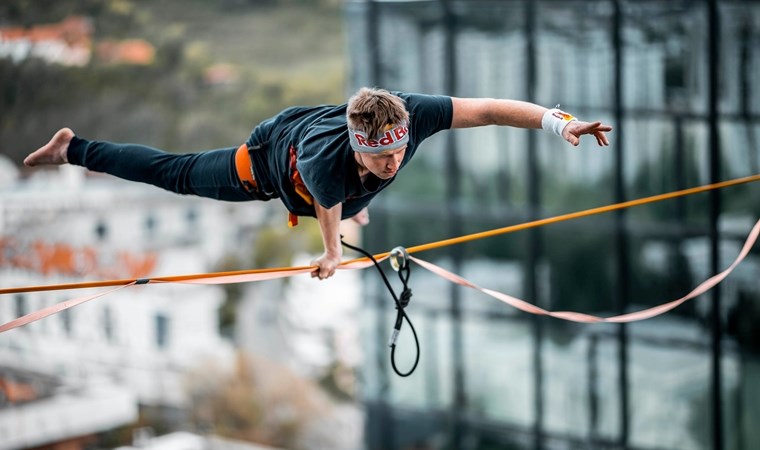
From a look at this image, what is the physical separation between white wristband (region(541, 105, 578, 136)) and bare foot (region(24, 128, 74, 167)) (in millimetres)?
2040

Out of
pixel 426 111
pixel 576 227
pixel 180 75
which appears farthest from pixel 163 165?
pixel 180 75

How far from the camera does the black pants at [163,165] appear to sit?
193 inches

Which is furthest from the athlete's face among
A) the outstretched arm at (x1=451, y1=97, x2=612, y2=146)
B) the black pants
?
the black pants

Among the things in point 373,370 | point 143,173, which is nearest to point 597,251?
point 373,370

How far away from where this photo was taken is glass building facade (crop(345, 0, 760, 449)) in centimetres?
1011

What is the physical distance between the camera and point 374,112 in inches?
167

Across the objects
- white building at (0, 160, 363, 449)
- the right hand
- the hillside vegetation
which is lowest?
white building at (0, 160, 363, 449)

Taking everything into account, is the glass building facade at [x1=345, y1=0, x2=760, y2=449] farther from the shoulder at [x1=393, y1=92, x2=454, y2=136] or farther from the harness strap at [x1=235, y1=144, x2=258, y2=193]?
the harness strap at [x1=235, y1=144, x2=258, y2=193]

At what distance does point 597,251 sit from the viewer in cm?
1085

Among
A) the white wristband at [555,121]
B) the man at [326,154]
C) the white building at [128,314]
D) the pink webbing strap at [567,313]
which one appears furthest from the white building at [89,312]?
the white wristband at [555,121]

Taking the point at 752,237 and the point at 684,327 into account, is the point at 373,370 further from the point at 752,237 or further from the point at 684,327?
the point at 752,237

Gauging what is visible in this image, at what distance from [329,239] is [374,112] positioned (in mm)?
684

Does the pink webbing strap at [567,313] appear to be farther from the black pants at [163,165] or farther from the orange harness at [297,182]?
the black pants at [163,165]

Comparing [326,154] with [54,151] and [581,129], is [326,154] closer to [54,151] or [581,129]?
[581,129]
